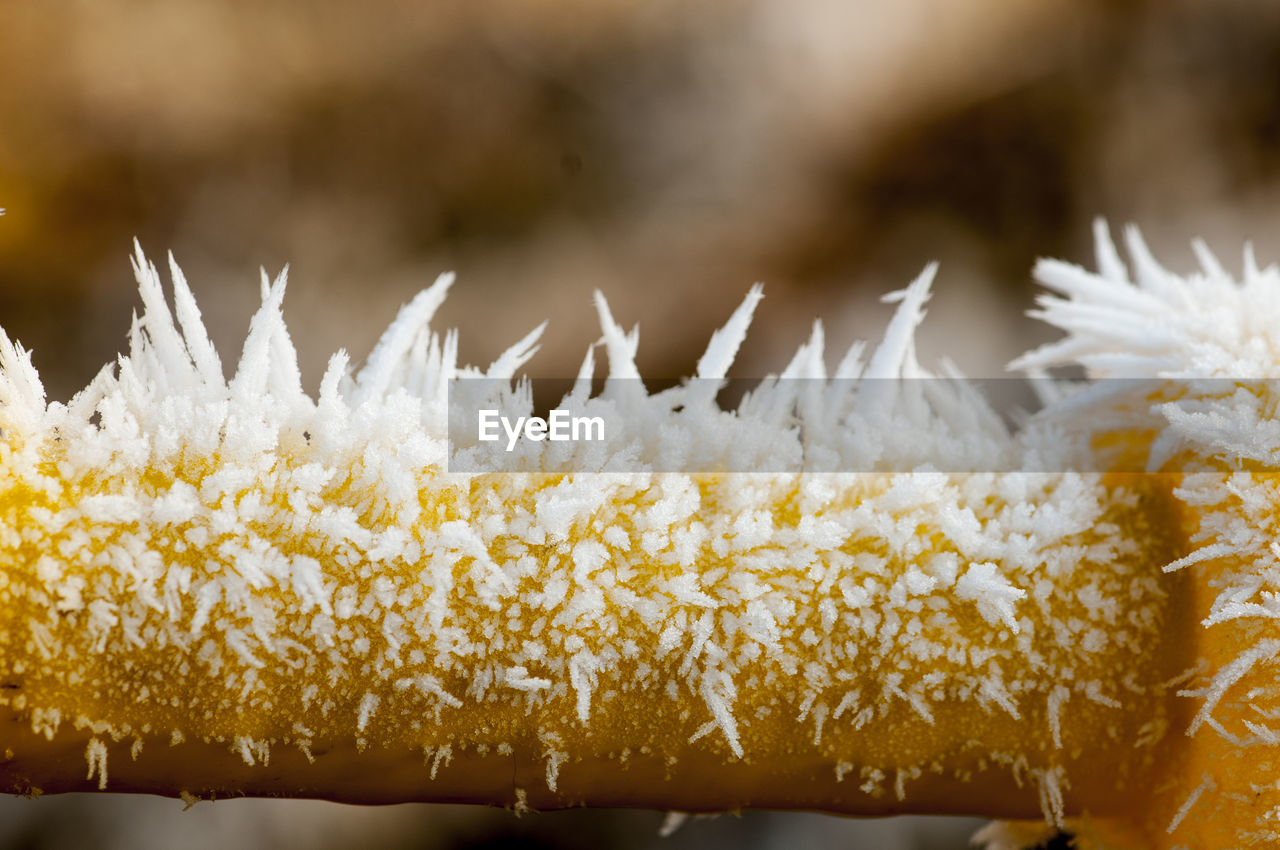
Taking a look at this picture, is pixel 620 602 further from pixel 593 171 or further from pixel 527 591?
pixel 593 171

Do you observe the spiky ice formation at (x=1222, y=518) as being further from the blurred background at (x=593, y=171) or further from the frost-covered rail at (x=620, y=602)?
the blurred background at (x=593, y=171)

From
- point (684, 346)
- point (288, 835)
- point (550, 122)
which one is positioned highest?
point (550, 122)

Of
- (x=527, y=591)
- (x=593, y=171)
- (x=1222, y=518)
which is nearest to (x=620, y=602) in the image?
(x=527, y=591)

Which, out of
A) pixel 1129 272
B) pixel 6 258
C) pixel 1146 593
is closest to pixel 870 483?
pixel 1146 593

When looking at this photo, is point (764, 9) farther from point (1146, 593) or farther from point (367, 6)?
point (1146, 593)

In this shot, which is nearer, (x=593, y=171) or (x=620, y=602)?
(x=620, y=602)

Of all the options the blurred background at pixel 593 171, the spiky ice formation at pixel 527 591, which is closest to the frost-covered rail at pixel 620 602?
the spiky ice formation at pixel 527 591
